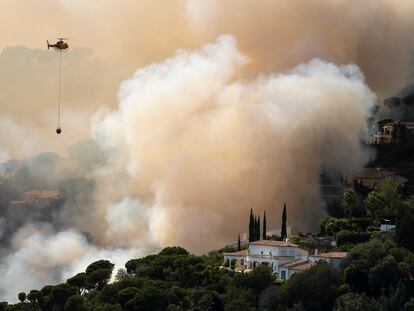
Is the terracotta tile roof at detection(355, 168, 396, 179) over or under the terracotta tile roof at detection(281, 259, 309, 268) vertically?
over

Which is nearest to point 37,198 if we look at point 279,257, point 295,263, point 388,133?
point 388,133

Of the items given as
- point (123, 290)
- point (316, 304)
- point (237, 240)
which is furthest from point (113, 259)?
point (316, 304)

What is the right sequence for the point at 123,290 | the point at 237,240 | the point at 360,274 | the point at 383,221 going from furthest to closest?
the point at 237,240 → the point at 383,221 → the point at 123,290 → the point at 360,274

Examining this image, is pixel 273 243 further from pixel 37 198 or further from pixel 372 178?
pixel 37 198

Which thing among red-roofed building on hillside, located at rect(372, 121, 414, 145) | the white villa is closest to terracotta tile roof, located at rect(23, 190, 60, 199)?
red-roofed building on hillside, located at rect(372, 121, 414, 145)

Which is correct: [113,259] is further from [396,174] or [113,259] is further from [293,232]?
[396,174]

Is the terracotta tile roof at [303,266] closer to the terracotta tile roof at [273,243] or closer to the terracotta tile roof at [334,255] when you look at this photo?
the terracotta tile roof at [334,255]

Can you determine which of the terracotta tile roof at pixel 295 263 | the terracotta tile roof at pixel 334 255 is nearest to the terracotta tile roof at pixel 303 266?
the terracotta tile roof at pixel 295 263

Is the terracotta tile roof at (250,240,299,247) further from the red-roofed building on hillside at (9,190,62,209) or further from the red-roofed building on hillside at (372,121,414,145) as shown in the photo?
the red-roofed building on hillside at (9,190,62,209)

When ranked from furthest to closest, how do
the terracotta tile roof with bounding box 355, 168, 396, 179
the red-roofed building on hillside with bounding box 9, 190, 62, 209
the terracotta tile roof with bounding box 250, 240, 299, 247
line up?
the red-roofed building on hillside with bounding box 9, 190, 62, 209 → the terracotta tile roof with bounding box 355, 168, 396, 179 → the terracotta tile roof with bounding box 250, 240, 299, 247
